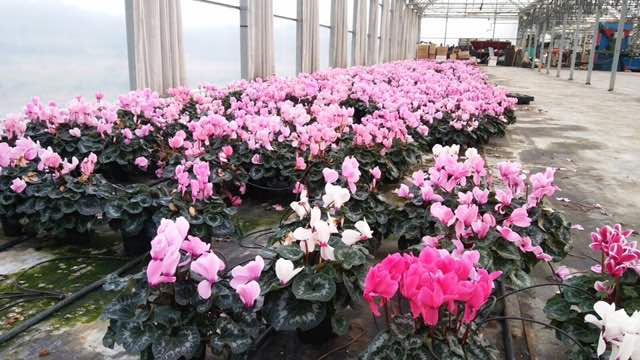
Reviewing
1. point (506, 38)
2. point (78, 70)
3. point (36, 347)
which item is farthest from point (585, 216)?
point (506, 38)

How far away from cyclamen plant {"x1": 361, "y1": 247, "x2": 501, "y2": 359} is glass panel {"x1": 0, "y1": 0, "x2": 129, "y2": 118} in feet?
13.4

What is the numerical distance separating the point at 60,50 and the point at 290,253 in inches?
161

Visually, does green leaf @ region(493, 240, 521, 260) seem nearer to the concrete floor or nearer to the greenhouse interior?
the greenhouse interior

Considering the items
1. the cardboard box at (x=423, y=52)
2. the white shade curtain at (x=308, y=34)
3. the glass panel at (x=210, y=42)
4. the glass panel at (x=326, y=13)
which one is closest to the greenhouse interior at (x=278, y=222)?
the glass panel at (x=210, y=42)

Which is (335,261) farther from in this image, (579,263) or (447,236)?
(579,263)

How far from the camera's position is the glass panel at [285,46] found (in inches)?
452

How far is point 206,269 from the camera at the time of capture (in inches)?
53.4

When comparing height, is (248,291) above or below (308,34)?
below

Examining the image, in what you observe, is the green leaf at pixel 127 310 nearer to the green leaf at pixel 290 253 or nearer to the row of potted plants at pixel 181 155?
the green leaf at pixel 290 253

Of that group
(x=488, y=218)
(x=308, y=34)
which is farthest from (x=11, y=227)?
(x=308, y=34)

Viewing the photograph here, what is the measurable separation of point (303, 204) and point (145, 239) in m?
1.15

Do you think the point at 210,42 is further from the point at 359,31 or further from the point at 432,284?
the point at 359,31

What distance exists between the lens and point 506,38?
48.6 m

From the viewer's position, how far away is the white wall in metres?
47.0
